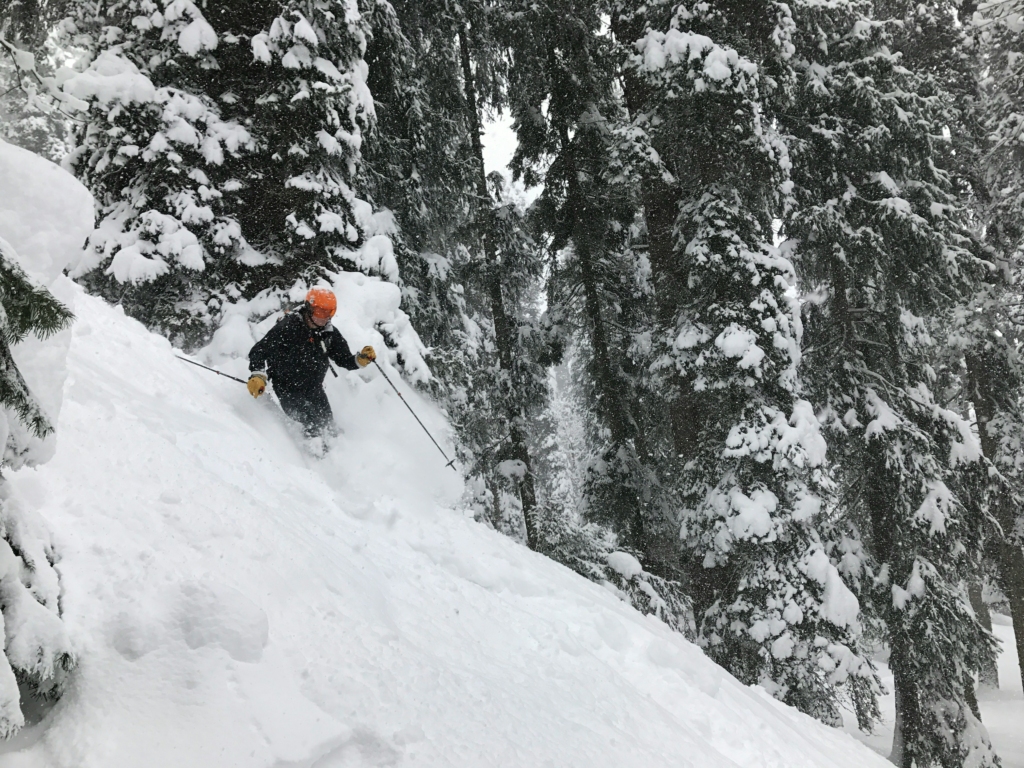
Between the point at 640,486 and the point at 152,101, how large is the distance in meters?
10.2

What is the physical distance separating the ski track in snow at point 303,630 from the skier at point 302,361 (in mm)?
502

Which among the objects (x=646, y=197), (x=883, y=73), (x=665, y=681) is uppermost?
(x=883, y=73)

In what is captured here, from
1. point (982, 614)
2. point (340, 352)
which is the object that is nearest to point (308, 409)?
point (340, 352)

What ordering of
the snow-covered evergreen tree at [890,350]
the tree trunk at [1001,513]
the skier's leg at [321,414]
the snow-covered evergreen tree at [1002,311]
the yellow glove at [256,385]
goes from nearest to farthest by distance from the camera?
1. the yellow glove at [256,385]
2. the skier's leg at [321,414]
3. the snow-covered evergreen tree at [890,350]
4. the tree trunk at [1001,513]
5. the snow-covered evergreen tree at [1002,311]

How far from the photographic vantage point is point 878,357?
41.3ft

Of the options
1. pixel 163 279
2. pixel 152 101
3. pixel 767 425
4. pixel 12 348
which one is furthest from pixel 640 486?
pixel 12 348

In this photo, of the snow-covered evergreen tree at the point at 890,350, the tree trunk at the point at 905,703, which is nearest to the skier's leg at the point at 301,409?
the snow-covered evergreen tree at the point at 890,350

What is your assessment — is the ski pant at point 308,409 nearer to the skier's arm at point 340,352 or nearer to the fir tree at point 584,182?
the skier's arm at point 340,352

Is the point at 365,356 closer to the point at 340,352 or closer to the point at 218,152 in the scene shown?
the point at 340,352

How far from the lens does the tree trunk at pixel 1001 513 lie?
14.3 m

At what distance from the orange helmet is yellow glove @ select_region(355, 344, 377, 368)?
57 centimetres

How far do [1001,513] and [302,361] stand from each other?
1542 centimetres

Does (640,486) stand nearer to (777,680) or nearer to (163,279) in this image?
(777,680)

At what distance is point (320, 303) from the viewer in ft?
23.4
